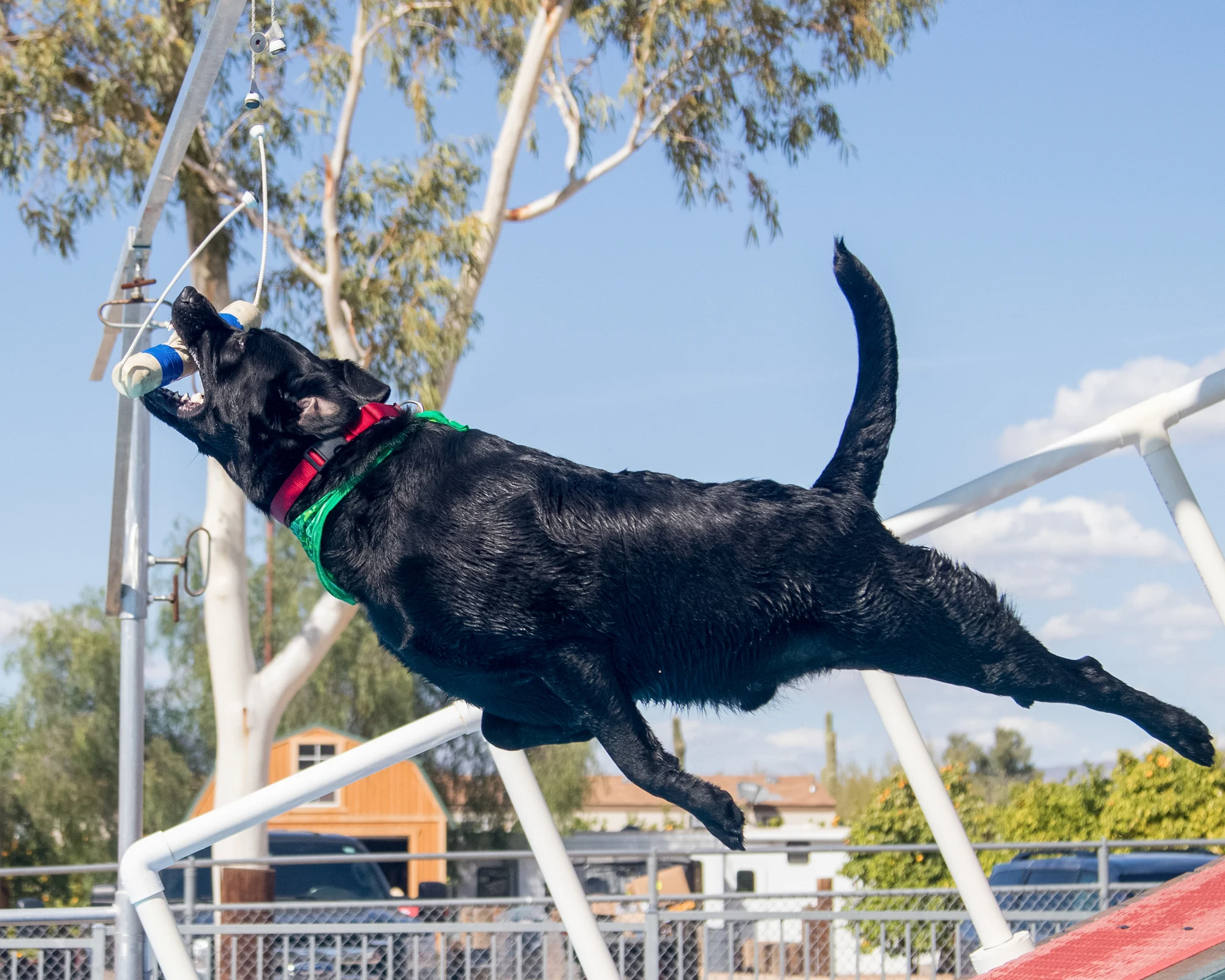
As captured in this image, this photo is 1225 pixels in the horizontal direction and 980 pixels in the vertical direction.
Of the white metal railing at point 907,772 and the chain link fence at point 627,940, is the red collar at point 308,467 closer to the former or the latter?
the white metal railing at point 907,772

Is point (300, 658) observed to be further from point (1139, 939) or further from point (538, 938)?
point (1139, 939)

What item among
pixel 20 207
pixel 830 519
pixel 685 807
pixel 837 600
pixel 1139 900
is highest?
pixel 20 207

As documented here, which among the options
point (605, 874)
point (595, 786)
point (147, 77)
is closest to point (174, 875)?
point (605, 874)

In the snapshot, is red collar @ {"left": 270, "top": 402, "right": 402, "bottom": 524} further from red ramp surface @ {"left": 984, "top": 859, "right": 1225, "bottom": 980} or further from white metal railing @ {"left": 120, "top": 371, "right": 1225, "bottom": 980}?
red ramp surface @ {"left": 984, "top": 859, "right": 1225, "bottom": 980}

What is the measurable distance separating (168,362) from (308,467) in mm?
287

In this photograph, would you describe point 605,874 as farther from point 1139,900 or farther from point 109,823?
point 1139,900

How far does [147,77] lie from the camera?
40.4 feet

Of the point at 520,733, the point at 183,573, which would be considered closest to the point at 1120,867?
the point at 183,573

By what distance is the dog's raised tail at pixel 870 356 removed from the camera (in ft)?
6.91

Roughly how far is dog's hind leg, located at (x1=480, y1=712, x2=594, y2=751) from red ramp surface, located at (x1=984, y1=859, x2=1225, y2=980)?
0.96 m

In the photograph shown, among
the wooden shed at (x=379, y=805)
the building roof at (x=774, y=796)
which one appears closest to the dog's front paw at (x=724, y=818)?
the wooden shed at (x=379, y=805)

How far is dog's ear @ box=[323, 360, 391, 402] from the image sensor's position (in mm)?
1881

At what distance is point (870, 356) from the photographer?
7.09 ft

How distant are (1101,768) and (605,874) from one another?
8094 millimetres
